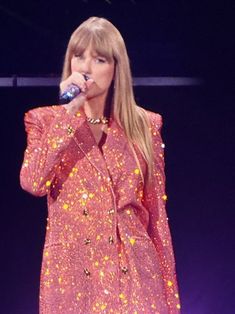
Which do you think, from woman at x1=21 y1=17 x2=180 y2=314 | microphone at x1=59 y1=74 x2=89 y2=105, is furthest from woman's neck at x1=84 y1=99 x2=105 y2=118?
microphone at x1=59 y1=74 x2=89 y2=105

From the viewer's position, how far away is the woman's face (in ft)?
5.52

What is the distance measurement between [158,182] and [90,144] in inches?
7.5

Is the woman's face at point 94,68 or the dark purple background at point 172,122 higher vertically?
the woman's face at point 94,68

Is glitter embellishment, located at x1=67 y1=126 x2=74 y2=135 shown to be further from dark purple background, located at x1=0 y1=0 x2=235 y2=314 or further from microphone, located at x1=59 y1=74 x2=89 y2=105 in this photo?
dark purple background, located at x1=0 y1=0 x2=235 y2=314

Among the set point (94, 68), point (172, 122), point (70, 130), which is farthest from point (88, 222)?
point (172, 122)

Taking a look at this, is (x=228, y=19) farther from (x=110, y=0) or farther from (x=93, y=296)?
(x=93, y=296)

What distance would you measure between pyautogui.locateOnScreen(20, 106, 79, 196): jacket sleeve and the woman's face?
3.9 inches

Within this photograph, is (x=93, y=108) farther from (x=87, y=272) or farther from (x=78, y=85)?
(x=87, y=272)

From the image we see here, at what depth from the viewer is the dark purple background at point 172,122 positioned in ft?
8.01

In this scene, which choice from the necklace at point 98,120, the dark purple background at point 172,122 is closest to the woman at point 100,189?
the necklace at point 98,120

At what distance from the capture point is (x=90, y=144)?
1.70 meters

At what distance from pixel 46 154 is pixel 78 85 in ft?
0.52

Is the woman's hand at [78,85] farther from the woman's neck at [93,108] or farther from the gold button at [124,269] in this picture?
the gold button at [124,269]

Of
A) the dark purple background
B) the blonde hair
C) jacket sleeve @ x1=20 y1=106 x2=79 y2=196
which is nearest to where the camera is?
jacket sleeve @ x1=20 y1=106 x2=79 y2=196
